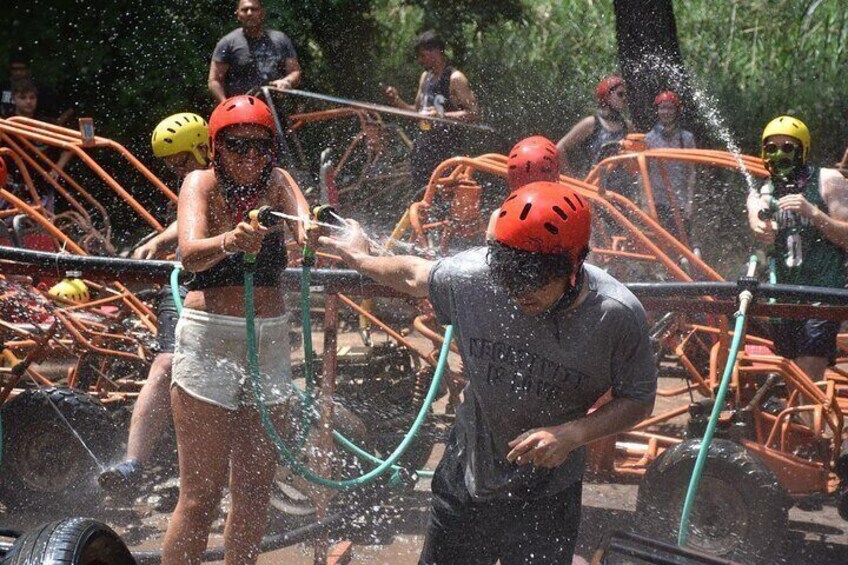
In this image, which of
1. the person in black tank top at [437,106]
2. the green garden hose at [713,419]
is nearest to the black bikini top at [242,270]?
the green garden hose at [713,419]

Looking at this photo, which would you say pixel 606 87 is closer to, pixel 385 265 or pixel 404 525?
pixel 404 525

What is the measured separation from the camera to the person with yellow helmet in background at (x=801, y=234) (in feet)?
20.0

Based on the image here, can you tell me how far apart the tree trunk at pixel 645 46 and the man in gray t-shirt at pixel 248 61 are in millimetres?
3426

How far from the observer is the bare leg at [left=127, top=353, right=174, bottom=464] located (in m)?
5.93

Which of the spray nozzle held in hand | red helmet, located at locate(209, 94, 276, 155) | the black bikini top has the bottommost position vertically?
the black bikini top

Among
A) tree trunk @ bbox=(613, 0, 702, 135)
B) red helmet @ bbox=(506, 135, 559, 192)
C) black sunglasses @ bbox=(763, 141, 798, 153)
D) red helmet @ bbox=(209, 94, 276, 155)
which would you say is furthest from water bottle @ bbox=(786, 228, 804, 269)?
tree trunk @ bbox=(613, 0, 702, 135)

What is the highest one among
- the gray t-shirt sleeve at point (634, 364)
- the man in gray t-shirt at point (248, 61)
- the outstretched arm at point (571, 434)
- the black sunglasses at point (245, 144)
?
the man in gray t-shirt at point (248, 61)

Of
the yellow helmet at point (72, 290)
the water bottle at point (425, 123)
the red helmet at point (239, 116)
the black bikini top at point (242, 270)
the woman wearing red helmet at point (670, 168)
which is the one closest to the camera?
the red helmet at point (239, 116)

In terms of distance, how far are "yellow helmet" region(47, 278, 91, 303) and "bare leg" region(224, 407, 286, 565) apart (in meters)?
3.34

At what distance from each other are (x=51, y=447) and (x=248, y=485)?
2.48m

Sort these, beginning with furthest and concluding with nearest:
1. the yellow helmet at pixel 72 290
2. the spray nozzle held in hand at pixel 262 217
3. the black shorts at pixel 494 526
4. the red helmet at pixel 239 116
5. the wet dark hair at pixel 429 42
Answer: the wet dark hair at pixel 429 42, the yellow helmet at pixel 72 290, the red helmet at pixel 239 116, the spray nozzle held in hand at pixel 262 217, the black shorts at pixel 494 526

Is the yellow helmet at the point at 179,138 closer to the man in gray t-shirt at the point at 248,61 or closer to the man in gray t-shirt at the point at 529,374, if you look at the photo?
the man in gray t-shirt at the point at 529,374

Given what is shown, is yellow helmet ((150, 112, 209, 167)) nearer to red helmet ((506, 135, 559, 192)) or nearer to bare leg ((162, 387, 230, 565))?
red helmet ((506, 135, 559, 192))

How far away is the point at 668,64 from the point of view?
442 inches
